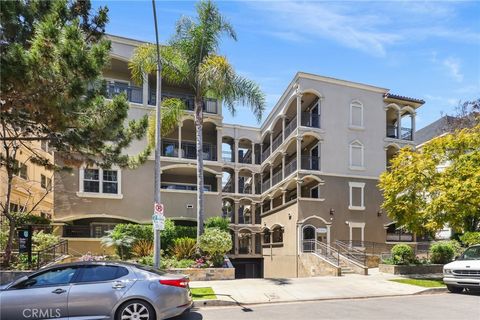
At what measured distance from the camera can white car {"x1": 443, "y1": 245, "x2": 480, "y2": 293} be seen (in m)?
13.5

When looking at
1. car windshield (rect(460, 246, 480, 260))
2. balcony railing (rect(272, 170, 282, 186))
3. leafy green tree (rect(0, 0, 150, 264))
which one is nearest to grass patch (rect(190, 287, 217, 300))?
leafy green tree (rect(0, 0, 150, 264))

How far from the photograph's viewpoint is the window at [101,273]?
8.38 m

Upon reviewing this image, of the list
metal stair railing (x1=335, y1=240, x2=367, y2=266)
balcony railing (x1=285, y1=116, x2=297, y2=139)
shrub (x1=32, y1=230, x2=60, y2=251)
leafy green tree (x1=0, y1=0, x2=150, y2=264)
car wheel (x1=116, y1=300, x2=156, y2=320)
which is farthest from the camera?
balcony railing (x1=285, y1=116, x2=297, y2=139)

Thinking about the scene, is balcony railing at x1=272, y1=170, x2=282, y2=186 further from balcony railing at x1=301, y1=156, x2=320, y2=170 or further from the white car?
the white car

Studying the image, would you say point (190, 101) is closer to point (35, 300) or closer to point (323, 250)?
point (323, 250)

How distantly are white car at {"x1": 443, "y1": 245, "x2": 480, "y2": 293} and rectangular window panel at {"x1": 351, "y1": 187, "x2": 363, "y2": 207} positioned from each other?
51.5 ft

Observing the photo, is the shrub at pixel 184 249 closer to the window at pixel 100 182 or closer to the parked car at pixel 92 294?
the window at pixel 100 182

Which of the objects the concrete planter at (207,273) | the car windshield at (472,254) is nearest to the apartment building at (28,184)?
the concrete planter at (207,273)

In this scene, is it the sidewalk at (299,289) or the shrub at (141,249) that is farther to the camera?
the shrub at (141,249)

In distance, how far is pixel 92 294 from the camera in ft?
26.7

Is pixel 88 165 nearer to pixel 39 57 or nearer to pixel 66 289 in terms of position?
pixel 39 57

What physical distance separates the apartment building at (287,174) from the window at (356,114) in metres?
0.08

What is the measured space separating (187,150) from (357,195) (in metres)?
13.0

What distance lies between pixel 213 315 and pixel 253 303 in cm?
212
